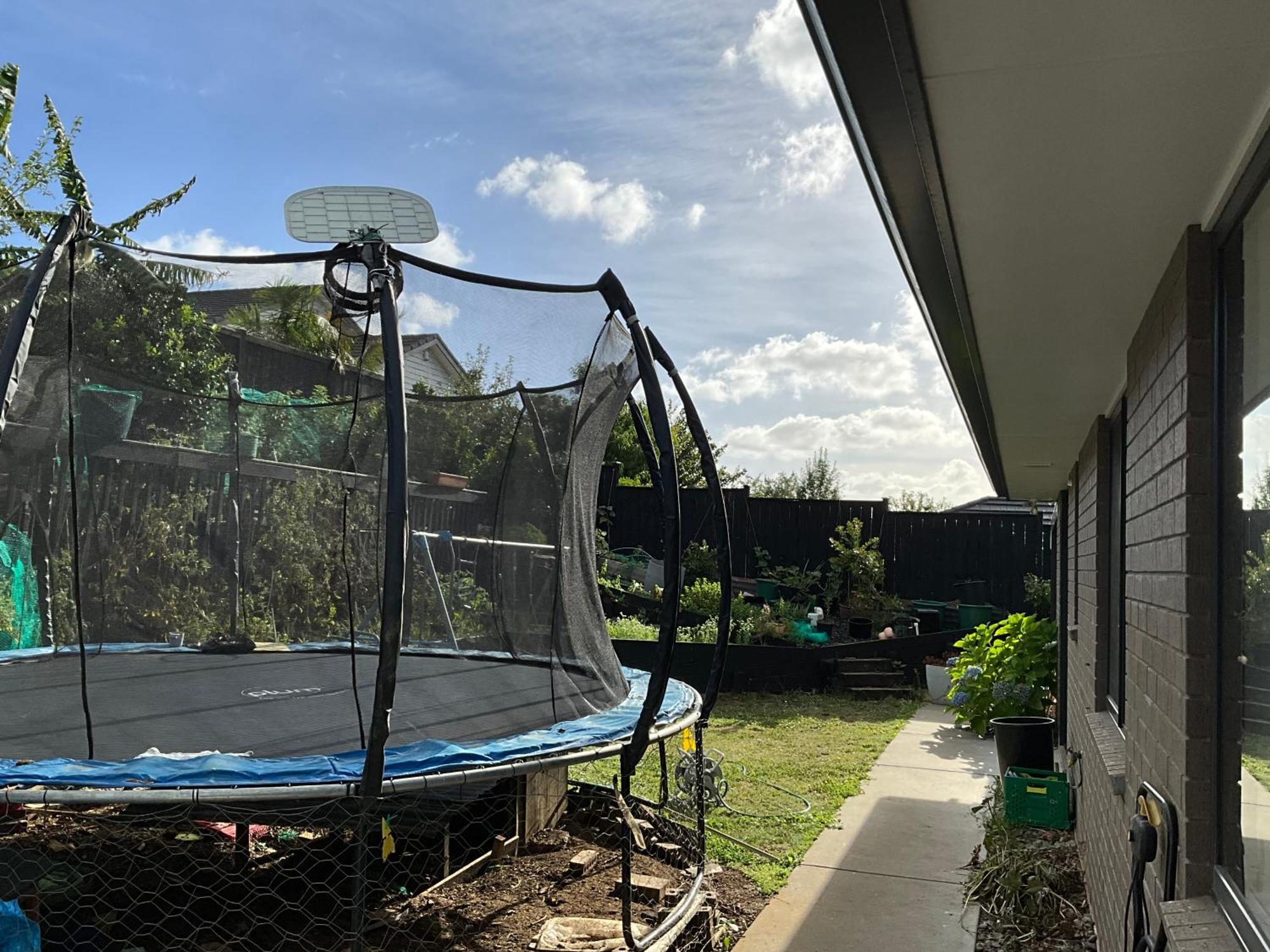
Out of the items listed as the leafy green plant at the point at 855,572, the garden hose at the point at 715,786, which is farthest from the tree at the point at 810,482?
A: the garden hose at the point at 715,786

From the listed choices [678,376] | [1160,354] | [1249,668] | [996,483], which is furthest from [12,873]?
[996,483]

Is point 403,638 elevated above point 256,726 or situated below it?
above

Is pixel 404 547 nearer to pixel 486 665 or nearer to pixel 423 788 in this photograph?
pixel 423 788

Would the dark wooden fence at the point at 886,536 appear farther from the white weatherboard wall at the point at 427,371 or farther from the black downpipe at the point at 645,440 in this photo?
the white weatherboard wall at the point at 427,371

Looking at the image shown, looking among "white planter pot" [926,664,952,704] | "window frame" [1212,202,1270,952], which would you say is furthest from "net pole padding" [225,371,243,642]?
"white planter pot" [926,664,952,704]

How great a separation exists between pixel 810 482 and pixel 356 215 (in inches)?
755

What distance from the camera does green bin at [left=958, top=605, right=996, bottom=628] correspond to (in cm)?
1011

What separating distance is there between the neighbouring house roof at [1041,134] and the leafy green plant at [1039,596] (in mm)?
8143

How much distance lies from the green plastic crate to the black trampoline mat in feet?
6.41

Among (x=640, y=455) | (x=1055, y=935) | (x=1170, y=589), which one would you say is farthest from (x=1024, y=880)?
(x=640, y=455)

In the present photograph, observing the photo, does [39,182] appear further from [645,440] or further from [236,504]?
[645,440]

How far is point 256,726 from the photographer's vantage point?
11.2 feet

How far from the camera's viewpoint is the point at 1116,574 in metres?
3.54

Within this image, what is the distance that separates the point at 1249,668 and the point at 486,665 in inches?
128
